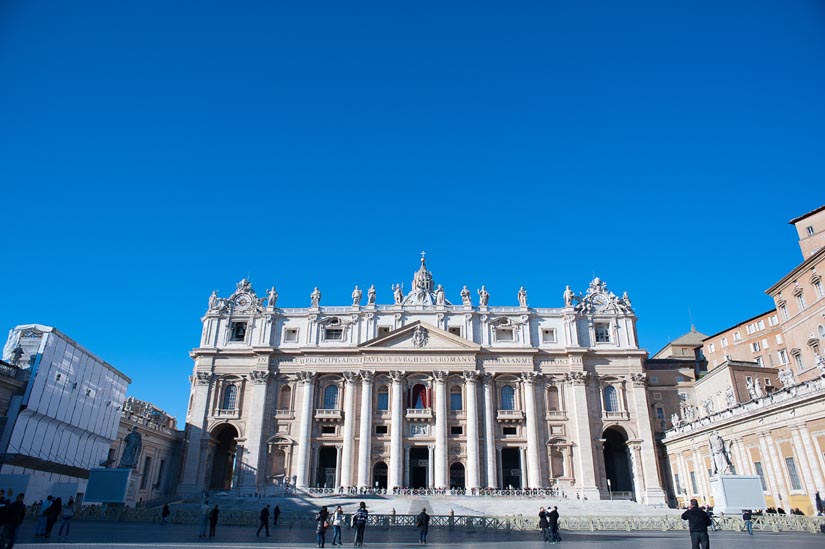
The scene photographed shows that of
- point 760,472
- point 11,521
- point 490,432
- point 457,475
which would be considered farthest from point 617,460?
point 11,521

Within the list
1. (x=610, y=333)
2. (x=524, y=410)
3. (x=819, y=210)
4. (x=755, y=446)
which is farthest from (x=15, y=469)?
(x=819, y=210)

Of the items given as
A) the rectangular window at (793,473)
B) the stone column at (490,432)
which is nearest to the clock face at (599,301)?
the stone column at (490,432)

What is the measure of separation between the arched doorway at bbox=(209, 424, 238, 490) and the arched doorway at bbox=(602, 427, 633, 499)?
119 ft

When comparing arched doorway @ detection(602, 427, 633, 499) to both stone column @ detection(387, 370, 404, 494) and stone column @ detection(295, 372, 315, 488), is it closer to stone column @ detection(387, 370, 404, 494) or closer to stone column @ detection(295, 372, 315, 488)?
stone column @ detection(387, 370, 404, 494)

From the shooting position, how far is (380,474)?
51062 millimetres

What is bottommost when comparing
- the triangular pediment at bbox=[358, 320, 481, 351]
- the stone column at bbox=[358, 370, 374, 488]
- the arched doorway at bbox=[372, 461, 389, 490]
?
the arched doorway at bbox=[372, 461, 389, 490]

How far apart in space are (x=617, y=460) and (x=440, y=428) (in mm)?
18343

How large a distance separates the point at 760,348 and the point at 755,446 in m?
19.6

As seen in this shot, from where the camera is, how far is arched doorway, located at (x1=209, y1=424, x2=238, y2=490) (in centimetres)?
5494

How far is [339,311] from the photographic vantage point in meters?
56.8

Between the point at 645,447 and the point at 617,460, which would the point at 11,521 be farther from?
the point at 617,460

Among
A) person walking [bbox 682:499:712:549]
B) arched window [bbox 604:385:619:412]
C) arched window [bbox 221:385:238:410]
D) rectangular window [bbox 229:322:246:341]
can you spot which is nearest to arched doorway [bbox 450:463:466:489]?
arched window [bbox 604:385:619:412]

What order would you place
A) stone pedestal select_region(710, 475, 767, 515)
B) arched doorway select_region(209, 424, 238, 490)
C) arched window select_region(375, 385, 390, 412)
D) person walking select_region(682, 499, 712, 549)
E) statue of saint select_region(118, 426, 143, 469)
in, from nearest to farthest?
person walking select_region(682, 499, 712, 549), stone pedestal select_region(710, 475, 767, 515), statue of saint select_region(118, 426, 143, 469), arched window select_region(375, 385, 390, 412), arched doorway select_region(209, 424, 238, 490)

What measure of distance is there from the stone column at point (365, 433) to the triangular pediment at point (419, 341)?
302 centimetres
